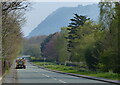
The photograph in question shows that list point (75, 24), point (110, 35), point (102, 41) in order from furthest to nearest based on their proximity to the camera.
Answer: point (75, 24) < point (102, 41) < point (110, 35)

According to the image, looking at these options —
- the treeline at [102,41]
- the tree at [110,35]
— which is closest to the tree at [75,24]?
the treeline at [102,41]

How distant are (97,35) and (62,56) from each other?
42808 millimetres

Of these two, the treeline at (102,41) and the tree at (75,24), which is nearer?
the treeline at (102,41)

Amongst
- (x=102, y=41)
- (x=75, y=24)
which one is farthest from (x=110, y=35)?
(x=75, y=24)

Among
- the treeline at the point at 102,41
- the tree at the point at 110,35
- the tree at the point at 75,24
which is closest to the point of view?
the tree at the point at 110,35

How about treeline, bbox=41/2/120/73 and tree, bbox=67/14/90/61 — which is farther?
tree, bbox=67/14/90/61

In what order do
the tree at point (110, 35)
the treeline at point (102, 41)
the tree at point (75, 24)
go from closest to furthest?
1. the tree at point (110, 35)
2. the treeline at point (102, 41)
3. the tree at point (75, 24)

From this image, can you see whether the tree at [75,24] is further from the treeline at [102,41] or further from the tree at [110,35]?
the tree at [110,35]

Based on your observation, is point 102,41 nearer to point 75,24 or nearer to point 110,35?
point 110,35

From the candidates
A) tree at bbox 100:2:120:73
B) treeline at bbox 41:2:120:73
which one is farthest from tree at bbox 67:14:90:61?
tree at bbox 100:2:120:73

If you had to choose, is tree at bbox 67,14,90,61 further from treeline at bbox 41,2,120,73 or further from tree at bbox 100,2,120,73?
tree at bbox 100,2,120,73

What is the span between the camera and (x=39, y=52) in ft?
604

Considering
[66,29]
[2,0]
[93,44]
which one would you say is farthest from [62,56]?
[2,0]

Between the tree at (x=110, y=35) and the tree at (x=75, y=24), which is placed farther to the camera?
the tree at (x=75, y=24)
